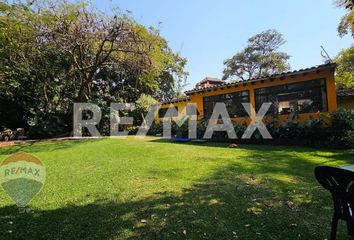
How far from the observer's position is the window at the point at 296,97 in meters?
12.2

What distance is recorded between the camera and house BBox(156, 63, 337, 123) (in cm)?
1202

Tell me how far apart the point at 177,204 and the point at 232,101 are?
11946 mm

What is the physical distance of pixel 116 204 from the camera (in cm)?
429

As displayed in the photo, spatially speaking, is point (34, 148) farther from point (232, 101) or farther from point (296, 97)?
point (296, 97)

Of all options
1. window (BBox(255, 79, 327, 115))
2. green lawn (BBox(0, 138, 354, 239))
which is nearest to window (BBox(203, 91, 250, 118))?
window (BBox(255, 79, 327, 115))

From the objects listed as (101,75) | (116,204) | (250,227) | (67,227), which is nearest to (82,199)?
(116,204)

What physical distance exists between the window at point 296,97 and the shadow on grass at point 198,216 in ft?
27.2

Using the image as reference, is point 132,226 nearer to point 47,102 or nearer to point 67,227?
point 67,227

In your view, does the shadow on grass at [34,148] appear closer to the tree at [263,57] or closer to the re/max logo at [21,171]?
the re/max logo at [21,171]

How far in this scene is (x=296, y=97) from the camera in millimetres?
12992

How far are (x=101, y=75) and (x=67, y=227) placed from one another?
865 inches

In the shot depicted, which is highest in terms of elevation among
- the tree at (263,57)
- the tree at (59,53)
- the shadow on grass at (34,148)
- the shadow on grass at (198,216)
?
the tree at (263,57)

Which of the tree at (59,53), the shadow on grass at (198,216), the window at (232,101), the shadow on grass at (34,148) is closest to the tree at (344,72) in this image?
the window at (232,101)

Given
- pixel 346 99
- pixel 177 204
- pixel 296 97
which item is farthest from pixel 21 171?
pixel 346 99
